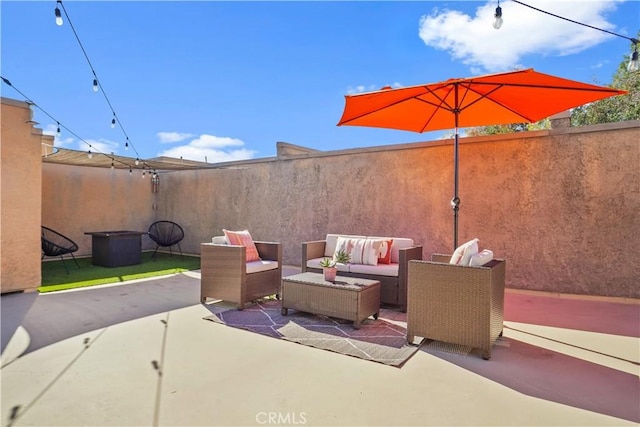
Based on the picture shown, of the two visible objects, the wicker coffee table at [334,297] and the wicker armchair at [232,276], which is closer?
the wicker coffee table at [334,297]

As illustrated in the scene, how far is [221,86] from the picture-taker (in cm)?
1032

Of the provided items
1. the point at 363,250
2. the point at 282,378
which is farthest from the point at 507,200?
the point at 282,378

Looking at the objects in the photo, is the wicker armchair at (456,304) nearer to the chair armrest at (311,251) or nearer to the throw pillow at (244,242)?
the chair armrest at (311,251)

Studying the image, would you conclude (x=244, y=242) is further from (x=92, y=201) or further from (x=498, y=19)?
(x=92, y=201)

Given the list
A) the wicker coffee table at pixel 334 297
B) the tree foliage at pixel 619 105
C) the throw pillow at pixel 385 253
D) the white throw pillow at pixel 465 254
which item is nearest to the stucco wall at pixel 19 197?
the wicker coffee table at pixel 334 297

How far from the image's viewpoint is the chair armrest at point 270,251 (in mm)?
5785

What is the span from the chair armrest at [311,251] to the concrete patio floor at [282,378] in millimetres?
1940

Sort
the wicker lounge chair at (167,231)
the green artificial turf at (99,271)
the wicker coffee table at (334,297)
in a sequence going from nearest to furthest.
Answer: the wicker coffee table at (334,297), the green artificial turf at (99,271), the wicker lounge chair at (167,231)

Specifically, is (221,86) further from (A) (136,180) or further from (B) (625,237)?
(B) (625,237)

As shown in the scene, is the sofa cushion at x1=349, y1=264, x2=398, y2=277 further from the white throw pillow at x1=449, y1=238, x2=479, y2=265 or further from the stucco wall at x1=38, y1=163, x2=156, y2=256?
the stucco wall at x1=38, y1=163, x2=156, y2=256

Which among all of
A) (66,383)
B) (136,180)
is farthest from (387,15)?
(136,180)

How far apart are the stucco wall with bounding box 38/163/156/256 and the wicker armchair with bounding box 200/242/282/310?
6.81m

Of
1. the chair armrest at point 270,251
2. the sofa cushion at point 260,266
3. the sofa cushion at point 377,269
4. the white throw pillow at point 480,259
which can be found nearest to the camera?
the white throw pillow at point 480,259

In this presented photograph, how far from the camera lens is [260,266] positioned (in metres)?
5.37
